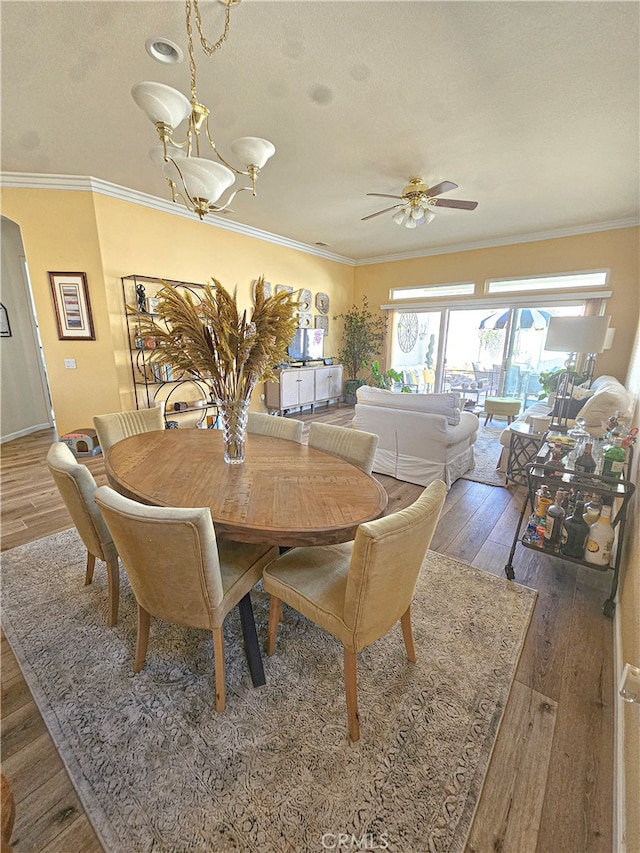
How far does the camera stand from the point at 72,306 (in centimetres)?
392

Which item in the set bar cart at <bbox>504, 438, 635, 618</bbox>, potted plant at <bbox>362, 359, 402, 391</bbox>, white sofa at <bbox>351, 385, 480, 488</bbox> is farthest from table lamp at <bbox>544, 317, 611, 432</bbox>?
potted plant at <bbox>362, 359, 402, 391</bbox>

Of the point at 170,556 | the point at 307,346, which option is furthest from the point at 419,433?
the point at 307,346

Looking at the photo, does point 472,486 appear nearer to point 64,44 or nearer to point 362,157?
point 362,157

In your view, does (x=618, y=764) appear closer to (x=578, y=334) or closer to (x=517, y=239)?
(x=578, y=334)

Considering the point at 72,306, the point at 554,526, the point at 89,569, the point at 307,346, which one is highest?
the point at 72,306

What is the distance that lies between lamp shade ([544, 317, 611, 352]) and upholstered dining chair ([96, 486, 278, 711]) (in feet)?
13.3

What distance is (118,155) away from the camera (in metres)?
3.19

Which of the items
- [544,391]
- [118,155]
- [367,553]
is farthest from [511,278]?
[367,553]

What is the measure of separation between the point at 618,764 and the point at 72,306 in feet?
17.6

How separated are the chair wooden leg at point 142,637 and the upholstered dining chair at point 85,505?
13.9 inches

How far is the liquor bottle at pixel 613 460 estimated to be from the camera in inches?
74.2

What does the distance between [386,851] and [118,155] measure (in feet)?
15.8

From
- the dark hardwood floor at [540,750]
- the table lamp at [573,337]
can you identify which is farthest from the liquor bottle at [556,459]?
the table lamp at [573,337]

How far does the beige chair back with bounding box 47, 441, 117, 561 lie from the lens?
5.03 feet
